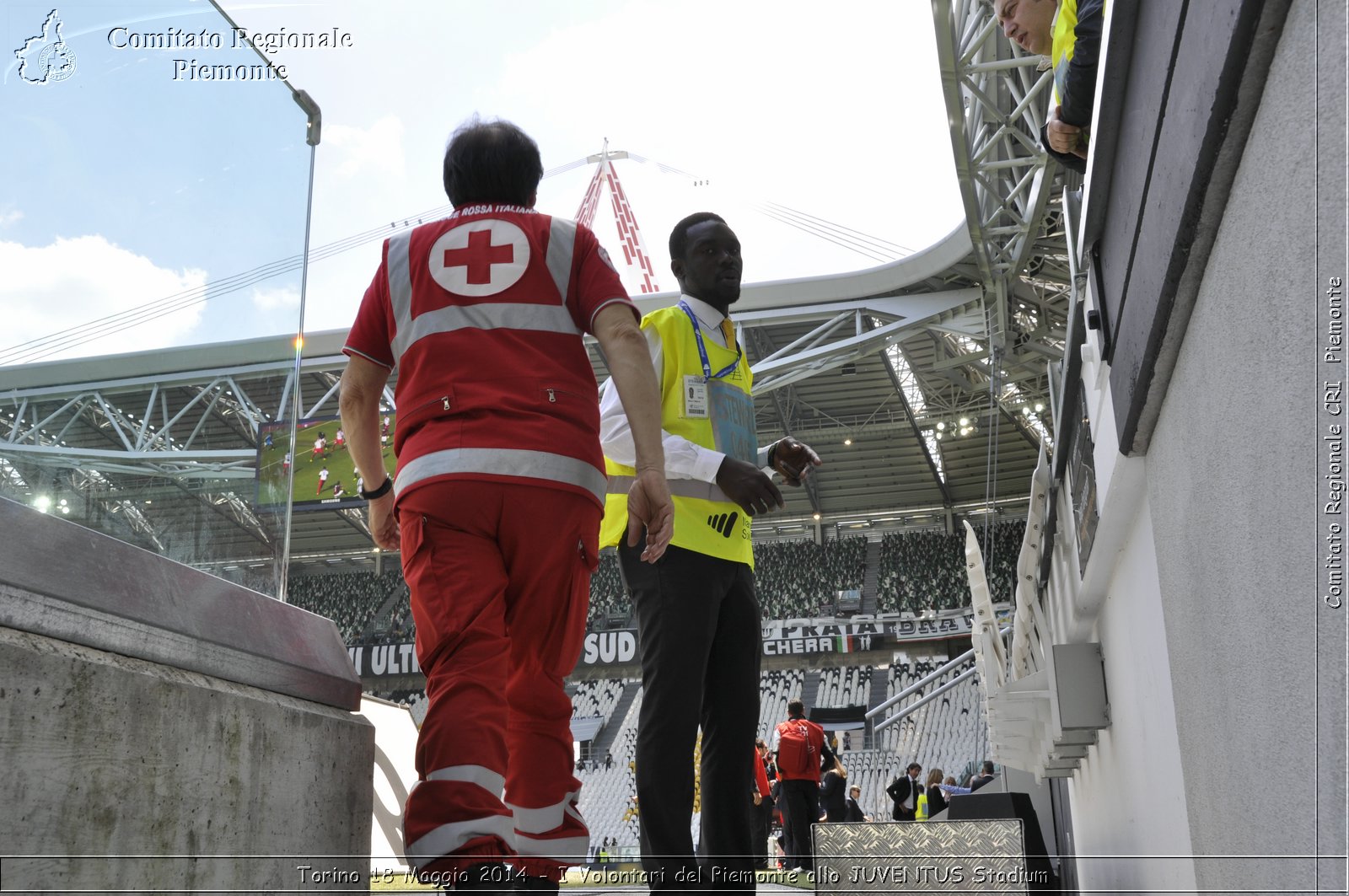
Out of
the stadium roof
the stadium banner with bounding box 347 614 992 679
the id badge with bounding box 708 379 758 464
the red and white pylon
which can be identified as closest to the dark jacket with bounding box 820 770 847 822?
the stadium roof

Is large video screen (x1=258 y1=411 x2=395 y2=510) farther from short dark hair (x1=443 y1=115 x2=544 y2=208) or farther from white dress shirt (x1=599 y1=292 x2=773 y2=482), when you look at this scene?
short dark hair (x1=443 y1=115 x2=544 y2=208)

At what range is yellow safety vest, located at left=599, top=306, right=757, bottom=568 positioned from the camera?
222 cm

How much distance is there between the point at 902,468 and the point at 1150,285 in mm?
27799

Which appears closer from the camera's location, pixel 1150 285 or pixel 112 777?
pixel 112 777

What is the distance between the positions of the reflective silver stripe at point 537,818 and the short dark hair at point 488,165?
3.58 ft

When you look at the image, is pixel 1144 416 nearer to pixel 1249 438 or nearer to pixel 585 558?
pixel 1249 438

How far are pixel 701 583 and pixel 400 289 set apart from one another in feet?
2.68

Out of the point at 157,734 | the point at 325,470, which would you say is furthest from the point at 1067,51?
the point at 325,470

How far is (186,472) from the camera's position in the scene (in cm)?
167

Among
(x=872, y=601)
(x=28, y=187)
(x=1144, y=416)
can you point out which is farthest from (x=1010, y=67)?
(x=872, y=601)

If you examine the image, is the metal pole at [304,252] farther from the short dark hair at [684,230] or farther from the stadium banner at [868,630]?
the stadium banner at [868,630]

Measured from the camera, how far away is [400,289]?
1896 mm

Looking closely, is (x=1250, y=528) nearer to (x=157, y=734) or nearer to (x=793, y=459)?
(x=157, y=734)

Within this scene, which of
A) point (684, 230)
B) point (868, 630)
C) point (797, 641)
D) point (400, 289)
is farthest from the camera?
point (797, 641)
